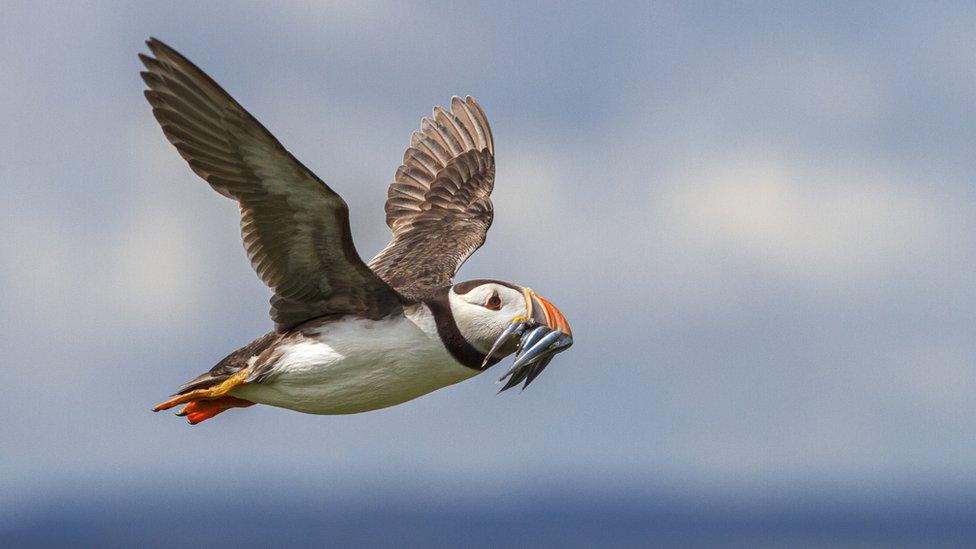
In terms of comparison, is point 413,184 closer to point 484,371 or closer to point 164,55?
point 484,371

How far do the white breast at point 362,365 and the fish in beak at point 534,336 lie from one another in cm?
47

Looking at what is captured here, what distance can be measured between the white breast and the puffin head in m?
0.27

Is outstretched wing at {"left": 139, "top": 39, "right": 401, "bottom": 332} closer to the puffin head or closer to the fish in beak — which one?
the puffin head

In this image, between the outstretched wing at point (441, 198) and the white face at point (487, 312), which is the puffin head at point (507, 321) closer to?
the white face at point (487, 312)

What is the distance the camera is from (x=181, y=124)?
1176 centimetres

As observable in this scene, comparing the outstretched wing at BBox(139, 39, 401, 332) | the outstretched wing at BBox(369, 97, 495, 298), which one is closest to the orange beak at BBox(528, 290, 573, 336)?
the outstretched wing at BBox(139, 39, 401, 332)

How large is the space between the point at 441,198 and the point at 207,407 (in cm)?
421

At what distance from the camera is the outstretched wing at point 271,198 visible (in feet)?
37.9

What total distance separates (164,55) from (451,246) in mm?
4926

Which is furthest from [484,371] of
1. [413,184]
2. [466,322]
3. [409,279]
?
[413,184]

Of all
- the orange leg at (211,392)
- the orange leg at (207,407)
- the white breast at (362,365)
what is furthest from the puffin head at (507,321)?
the orange leg at (207,407)

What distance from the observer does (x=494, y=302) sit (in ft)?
41.7

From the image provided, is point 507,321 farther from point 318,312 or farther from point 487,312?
point 318,312

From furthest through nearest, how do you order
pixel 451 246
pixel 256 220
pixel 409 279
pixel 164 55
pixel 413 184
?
1. pixel 413 184
2. pixel 451 246
3. pixel 409 279
4. pixel 256 220
5. pixel 164 55
